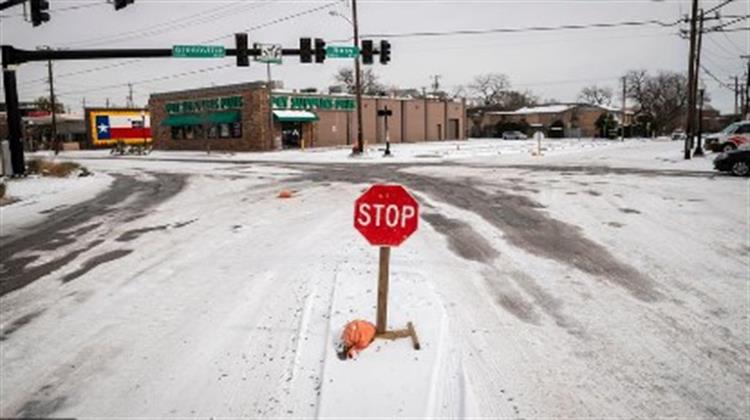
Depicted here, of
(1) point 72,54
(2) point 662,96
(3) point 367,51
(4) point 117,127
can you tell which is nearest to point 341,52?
(3) point 367,51

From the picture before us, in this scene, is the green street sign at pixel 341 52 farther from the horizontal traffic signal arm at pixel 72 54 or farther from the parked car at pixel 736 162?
the parked car at pixel 736 162

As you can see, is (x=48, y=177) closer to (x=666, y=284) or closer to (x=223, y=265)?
(x=223, y=265)

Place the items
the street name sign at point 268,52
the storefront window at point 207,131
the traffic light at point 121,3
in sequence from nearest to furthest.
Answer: the traffic light at point 121,3
the street name sign at point 268,52
the storefront window at point 207,131

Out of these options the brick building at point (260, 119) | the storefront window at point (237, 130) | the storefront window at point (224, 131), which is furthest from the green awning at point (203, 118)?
the storefront window at point (224, 131)

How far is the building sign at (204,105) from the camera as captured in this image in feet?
152

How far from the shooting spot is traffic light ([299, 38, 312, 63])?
24.2m

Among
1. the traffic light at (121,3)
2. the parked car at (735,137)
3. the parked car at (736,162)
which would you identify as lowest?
the parked car at (736,162)

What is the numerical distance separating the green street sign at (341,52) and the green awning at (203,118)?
70.9 ft

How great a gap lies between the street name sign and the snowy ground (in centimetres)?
1261

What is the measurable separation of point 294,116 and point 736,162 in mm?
33187

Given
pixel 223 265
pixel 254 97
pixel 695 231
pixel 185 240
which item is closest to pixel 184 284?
pixel 223 265

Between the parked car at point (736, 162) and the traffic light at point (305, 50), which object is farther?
the traffic light at point (305, 50)

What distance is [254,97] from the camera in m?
44.3

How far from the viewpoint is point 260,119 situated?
146ft
